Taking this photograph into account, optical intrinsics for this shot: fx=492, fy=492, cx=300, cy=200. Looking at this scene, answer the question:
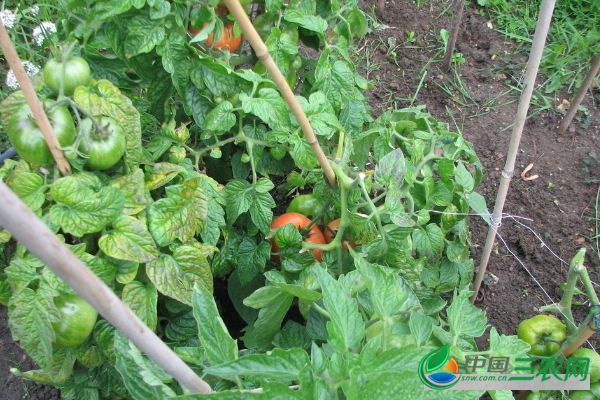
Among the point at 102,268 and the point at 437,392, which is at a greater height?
the point at 102,268

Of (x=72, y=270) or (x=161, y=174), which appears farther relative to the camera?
(x=161, y=174)

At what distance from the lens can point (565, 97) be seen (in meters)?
2.31

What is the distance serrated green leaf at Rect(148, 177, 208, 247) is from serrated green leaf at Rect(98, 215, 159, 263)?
1.5 inches

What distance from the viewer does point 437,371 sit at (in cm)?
77

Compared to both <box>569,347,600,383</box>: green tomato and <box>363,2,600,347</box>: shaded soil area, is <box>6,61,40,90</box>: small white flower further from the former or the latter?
<box>569,347,600,383</box>: green tomato

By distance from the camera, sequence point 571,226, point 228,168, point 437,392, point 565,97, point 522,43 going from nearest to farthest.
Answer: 1. point 437,392
2. point 228,168
3. point 571,226
4. point 565,97
5. point 522,43

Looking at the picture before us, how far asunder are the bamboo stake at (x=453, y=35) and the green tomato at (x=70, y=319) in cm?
193

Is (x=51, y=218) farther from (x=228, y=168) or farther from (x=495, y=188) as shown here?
(x=495, y=188)

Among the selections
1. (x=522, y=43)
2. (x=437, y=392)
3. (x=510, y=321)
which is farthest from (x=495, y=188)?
(x=437, y=392)

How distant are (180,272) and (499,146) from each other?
5.29ft

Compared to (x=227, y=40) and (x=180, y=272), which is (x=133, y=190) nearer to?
(x=180, y=272)

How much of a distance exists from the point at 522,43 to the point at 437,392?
2298mm

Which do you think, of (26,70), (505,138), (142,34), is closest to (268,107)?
(142,34)

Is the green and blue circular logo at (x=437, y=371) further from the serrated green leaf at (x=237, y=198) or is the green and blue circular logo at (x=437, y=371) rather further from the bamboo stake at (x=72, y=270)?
the serrated green leaf at (x=237, y=198)
